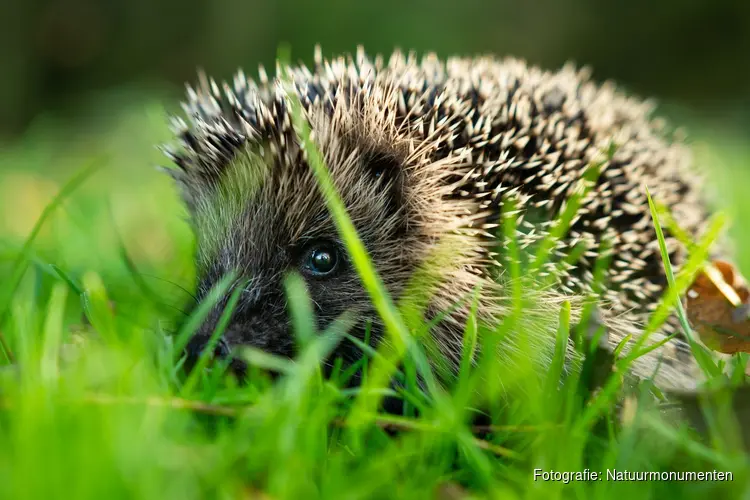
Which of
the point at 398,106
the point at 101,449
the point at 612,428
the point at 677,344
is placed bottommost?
the point at 101,449

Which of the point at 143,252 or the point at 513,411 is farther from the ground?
the point at 143,252

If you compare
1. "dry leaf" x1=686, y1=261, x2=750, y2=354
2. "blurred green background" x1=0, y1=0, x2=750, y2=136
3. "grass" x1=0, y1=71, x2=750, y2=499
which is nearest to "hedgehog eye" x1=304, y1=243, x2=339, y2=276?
"grass" x1=0, y1=71, x2=750, y2=499

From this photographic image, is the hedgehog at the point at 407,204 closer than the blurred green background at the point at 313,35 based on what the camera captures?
Yes

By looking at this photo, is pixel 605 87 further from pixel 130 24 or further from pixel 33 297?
pixel 130 24

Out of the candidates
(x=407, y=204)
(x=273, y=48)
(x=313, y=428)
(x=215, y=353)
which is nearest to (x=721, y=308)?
(x=407, y=204)

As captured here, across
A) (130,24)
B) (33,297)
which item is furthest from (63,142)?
(33,297)

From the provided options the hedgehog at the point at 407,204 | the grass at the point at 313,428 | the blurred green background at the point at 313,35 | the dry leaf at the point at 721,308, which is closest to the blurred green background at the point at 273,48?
the blurred green background at the point at 313,35

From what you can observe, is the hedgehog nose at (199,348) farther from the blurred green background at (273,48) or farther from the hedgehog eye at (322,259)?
the blurred green background at (273,48)
